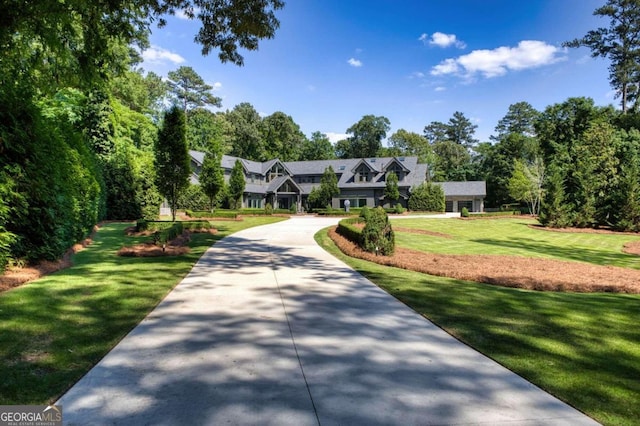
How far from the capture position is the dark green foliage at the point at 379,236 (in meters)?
13.3

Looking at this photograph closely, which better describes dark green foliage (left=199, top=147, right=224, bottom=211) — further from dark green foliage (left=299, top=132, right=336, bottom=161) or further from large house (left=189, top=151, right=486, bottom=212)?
dark green foliage (left=299, top=132, right=336, bottom=161)

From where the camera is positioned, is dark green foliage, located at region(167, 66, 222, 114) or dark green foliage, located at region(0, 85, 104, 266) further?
dark green foliage, located at region(167, 66, 222, 114)

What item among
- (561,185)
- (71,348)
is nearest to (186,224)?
(71,348)

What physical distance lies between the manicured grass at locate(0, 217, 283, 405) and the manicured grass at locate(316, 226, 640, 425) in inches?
185

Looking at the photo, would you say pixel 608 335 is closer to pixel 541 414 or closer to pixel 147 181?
pixel 541 414

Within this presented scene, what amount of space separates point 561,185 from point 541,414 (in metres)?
33.8

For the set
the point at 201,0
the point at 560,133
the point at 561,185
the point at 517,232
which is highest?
the point at 560,133

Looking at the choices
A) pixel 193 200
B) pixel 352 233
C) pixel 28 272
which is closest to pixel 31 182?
pixel 28 272

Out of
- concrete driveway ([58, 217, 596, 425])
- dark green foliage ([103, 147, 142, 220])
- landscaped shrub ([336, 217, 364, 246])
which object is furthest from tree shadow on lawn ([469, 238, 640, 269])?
dark green foliage ([103, 147, 142, 220])

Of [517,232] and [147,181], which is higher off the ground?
[147,181]

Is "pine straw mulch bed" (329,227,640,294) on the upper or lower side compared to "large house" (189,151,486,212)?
lower

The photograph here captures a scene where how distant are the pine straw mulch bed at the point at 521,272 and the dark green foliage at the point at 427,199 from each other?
3651 centimetres

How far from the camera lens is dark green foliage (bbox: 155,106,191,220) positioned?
802 inches

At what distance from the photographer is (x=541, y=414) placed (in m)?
3.12
